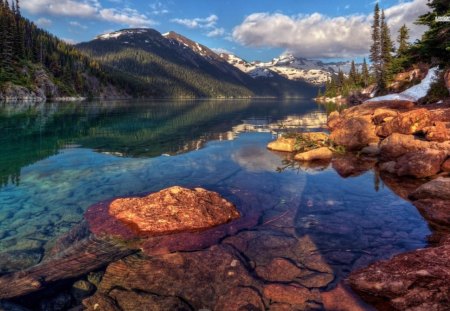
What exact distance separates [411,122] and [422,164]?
21.9 ft

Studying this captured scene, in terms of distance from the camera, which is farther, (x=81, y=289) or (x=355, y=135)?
(x=355, y=135)

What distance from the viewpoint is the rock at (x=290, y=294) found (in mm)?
6637

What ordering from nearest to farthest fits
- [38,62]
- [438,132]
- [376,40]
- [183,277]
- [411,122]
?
[183,277] → [438,132] → [411,122] → [376,40] → [38,62]

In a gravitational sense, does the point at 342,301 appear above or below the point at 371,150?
below

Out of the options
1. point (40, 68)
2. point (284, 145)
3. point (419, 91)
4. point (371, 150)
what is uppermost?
point (40, 68)

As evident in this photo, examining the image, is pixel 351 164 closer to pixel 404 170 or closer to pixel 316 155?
pixel 316 155

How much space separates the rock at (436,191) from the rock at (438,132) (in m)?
7.87

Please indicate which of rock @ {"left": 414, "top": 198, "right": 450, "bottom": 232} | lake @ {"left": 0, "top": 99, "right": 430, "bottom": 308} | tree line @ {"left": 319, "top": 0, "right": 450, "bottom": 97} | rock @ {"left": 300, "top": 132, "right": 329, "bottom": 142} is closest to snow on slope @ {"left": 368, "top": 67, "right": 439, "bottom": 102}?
tree line @ {"left": 319, "top": 0, "right": 450, "bottom": 97}

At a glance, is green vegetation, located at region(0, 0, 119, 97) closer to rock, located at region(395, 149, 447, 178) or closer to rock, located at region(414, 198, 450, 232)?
rock, located at region(395, 149, 447, 178)

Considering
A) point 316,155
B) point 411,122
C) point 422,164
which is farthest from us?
point 411,122

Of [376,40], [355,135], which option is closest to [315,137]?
[355,135]

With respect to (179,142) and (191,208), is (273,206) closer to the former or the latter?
(191,208)

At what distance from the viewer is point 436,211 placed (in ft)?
36.0

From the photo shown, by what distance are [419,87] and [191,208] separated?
3478 centimetres
